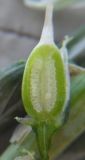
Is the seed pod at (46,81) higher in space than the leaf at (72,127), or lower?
higher

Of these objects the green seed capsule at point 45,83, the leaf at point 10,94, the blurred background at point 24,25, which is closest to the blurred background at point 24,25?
the blurred background at point 24,25

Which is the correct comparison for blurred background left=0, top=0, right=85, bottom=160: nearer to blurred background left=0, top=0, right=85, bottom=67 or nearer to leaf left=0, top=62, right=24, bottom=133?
blurred background left=0, top=0, right=85, bottom=67

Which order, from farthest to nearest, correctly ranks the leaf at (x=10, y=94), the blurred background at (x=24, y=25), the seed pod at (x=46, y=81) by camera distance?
1. the blurred background at (x=24, y=25)
2. the leaf at (x=10, y=94)
3. the seed pod at (x=46, y=81)

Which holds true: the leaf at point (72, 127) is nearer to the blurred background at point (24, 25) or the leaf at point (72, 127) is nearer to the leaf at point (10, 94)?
the leaf at point (10, 94)

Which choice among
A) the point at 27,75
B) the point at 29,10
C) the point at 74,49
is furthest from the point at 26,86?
the point at 29,10

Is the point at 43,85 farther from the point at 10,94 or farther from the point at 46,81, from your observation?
the point at 10,94

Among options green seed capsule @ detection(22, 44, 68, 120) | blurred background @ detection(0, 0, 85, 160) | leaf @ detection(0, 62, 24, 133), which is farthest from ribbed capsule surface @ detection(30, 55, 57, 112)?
blurred background @ detection(0, 0, 85, 160)
